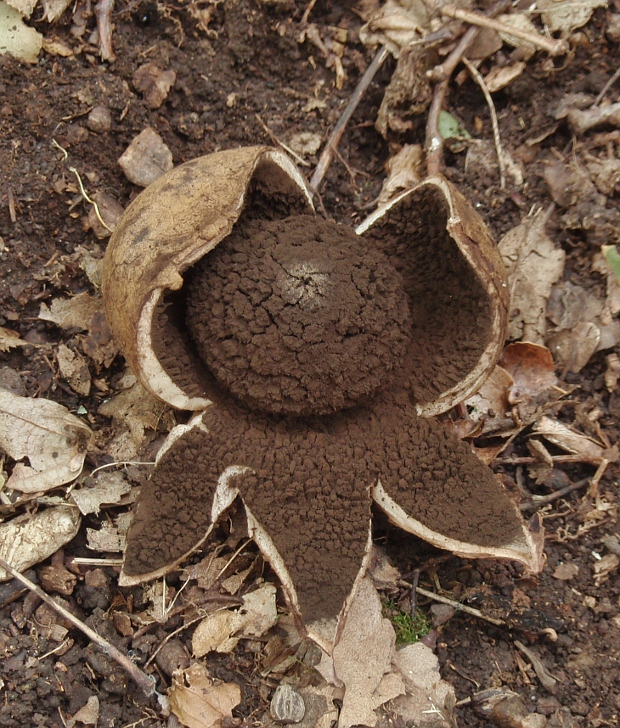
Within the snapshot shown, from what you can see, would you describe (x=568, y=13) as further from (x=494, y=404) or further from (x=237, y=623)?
Answer: (x=237, y=623)

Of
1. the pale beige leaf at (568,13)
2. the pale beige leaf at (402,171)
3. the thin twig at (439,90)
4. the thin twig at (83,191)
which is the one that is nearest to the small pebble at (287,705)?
the thin twig at (83,191)

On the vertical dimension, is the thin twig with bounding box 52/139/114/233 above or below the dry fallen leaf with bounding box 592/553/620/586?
above

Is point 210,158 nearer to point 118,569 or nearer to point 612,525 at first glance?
point 118,569

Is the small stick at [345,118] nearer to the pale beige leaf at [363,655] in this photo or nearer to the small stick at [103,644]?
the pale beige leaf at [363,655]

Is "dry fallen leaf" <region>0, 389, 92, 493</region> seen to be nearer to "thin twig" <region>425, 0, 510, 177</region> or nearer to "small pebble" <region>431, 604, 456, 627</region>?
"small pebble" <region>431, 604, 456, 627</region>

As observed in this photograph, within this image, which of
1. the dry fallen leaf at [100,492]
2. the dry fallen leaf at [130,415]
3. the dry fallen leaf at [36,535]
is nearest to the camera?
the dry fallen leaf at [36,535]

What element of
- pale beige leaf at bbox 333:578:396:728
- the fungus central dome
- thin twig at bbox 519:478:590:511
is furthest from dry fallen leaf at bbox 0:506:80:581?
thin twig at bbox 519:478:590:511
